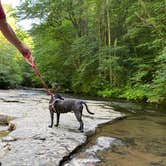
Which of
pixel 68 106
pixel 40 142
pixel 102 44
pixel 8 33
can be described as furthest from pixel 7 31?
pixel 102 44

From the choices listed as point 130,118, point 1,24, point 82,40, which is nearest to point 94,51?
point 82,40

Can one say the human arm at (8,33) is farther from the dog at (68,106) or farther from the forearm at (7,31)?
the dog at (68,106)

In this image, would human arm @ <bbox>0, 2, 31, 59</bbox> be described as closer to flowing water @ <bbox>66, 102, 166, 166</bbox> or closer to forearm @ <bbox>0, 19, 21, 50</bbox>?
forearm @ <bbox>0, 19, 21, 50</bbox>

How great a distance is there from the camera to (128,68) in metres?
23.3

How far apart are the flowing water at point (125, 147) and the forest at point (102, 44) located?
7.07m

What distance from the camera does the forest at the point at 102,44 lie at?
61.3ft

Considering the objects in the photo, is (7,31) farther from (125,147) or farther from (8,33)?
(125,147)

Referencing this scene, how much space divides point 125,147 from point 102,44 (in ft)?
66.1

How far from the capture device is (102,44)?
25344 mm

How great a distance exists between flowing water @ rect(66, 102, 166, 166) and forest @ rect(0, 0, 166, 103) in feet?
23.2

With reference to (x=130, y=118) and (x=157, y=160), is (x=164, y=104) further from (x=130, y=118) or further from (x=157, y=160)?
(x=157, y=160)

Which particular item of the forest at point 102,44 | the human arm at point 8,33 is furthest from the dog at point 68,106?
the forest at point 102,44

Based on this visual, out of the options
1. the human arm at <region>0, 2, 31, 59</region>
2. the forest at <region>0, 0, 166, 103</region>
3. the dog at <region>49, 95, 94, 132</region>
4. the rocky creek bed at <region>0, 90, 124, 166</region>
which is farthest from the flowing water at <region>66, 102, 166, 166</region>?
the forest at <region>0, 0, 166, 103</region>

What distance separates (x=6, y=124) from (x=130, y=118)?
4088 millimetres
